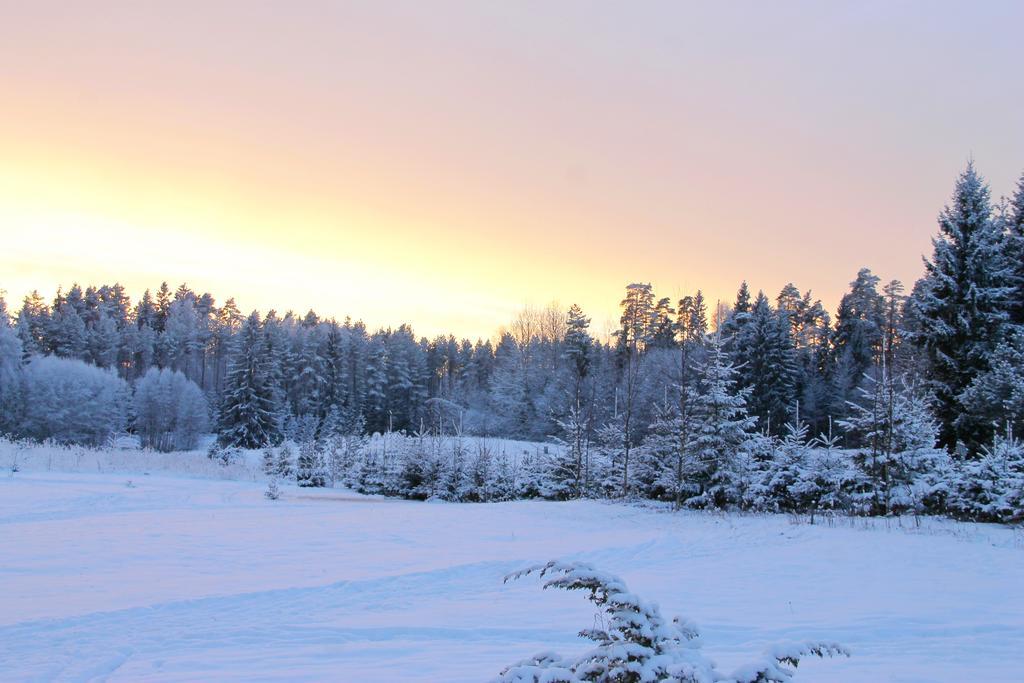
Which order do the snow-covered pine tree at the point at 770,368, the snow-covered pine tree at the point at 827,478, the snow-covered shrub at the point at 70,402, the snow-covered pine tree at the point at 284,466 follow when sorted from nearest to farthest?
1. the snow-covered pine tree at the point at 827,478
2. the snow-covered pine tree at the point at 284,466
3. the snow-covered pine tree at the point at 770,368
4. the snow-covered shrub at the point at 70,402

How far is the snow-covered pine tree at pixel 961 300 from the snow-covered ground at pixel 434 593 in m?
11.8

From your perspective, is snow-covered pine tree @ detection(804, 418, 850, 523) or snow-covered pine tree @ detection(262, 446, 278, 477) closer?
snow-covered pine tree @ detection(804, 418, 850, 523)

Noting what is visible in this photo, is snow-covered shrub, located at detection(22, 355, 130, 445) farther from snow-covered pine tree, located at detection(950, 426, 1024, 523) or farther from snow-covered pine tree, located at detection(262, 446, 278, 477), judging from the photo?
snow-covered pine tree, located at detection(950, 426, 1024, 523)

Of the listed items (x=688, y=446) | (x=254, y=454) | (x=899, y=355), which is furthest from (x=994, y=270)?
(x=254, y=454)

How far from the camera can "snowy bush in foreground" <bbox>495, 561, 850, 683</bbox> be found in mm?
2908

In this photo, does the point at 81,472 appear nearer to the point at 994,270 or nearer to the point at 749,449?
the point at 749,449

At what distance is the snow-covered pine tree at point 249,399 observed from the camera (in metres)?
53.6

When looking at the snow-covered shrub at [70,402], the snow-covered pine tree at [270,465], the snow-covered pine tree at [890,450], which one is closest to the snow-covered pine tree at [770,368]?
the snow-covered pine tree at [890,450]

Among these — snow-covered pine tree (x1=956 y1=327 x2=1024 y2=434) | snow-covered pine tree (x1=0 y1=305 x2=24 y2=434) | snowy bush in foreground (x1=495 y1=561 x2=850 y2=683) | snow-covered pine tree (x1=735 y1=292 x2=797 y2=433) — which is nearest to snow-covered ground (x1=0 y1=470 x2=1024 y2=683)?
snowy bush in foreground (x1=495 y1=561 x2=850 y2=683)

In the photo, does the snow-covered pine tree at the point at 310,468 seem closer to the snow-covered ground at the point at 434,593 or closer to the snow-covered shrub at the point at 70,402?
the snow-covered ground at the point at 434,593

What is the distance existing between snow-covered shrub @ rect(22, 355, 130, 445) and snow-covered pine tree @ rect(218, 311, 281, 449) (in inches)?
406

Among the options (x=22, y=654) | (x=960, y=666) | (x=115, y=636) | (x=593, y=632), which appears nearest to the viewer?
(x=593, y=632)

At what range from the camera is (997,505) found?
1723cm

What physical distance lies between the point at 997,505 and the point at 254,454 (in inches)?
1511
